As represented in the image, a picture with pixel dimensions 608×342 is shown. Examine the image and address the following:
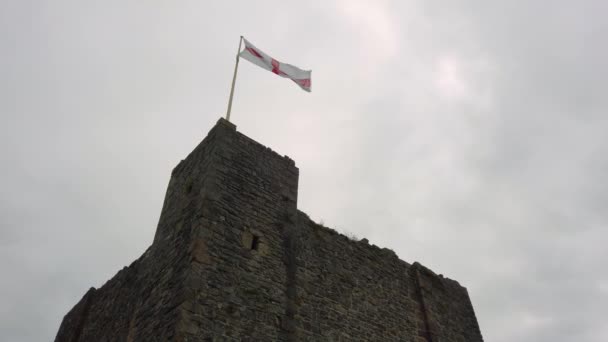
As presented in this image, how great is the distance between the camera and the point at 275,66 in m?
12.6

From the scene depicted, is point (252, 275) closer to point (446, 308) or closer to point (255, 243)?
point (255, 243)

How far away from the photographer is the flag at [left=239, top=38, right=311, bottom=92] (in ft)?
40.0

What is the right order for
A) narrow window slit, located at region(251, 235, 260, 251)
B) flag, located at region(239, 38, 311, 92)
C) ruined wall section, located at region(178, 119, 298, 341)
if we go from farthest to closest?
flag, located at region(239, 38, 311, 92)
narrow window slit, located at region(251, 235, 260, 251)
ruined wall section, located at region(178, 119, 298, 341)

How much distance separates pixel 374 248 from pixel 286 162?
347 cm

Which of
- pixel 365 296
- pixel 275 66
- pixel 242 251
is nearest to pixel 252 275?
pixel 242 251

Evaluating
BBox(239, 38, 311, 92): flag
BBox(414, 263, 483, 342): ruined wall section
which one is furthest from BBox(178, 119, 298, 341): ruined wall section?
BBox(414, 263, 483, 342): ruined wall section

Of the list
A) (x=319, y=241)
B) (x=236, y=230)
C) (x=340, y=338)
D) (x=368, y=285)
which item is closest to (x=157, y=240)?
(x=236, y=230)

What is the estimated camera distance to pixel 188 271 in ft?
24.7

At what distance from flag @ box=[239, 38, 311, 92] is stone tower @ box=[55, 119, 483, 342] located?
9.66 ft

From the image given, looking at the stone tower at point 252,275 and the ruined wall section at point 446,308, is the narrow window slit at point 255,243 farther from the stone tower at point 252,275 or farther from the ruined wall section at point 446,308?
the ruined wall section at point 446,308

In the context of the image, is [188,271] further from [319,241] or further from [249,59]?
[249,59]

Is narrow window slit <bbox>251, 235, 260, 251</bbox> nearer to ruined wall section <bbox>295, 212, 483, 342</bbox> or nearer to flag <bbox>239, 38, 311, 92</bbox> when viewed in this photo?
ruined wall section <bbox>295, 212, 483, 342</bbox>

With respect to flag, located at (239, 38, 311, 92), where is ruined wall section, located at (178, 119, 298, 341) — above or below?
below

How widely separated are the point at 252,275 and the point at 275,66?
258 inches
